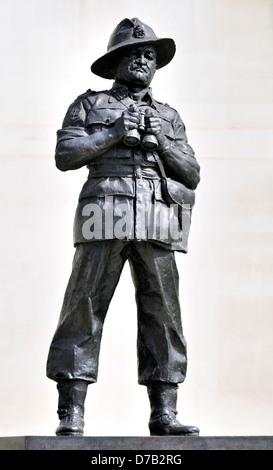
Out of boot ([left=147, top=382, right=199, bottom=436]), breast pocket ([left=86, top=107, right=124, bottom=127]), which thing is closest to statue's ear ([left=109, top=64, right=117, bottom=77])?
breast pocket ([left=86, top=107, right=124, bottom=127])

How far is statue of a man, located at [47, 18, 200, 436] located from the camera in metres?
8.28

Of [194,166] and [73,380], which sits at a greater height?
[194,166]

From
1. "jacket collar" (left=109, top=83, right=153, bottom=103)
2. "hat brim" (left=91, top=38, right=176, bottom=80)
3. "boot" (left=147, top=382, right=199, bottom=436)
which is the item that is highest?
"hat brim" (left=91, top=38, right=176, bottom=80)

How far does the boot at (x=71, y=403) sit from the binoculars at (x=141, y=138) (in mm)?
1211

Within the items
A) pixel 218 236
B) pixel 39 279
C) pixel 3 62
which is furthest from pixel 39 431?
pixel 3 62

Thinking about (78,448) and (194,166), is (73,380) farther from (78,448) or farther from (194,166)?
(194,166)

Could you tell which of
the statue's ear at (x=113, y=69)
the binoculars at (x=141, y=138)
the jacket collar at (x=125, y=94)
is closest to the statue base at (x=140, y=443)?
the binoculars at (x=141, y=138)

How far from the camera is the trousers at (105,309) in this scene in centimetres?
830

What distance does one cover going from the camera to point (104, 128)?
8414mm

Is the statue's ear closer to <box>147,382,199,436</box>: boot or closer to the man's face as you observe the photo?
the man's face

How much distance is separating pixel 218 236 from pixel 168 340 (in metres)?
2.96

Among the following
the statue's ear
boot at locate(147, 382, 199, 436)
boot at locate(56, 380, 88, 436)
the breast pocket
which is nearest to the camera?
boot at locate(56, 380, 88, 436)

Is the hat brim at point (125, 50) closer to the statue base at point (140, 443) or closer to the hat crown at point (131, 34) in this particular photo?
the hat crown at point (131, 34)

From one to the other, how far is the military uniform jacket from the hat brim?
0.22 m
